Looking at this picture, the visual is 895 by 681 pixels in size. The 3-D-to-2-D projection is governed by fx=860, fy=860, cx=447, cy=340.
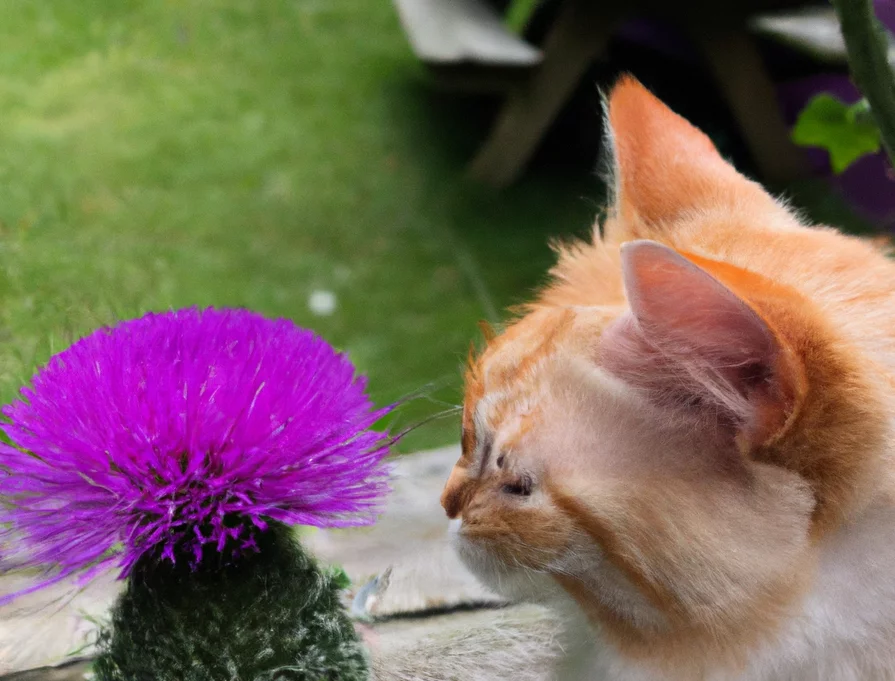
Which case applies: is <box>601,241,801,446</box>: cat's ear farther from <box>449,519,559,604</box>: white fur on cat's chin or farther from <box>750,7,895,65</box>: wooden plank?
<box>750,7,895,65</box>: wooden plank

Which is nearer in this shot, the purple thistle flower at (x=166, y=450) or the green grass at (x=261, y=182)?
the purple thistle flower at (x=166, y=450)

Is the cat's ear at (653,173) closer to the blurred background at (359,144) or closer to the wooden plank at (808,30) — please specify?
the blurred background at (359,144)

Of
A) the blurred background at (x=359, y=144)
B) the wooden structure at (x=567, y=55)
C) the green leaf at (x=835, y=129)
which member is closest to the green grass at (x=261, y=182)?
the blurred background at (x=359, y=144)

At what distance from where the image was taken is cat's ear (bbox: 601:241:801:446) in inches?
13.9

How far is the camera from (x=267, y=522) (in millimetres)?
510

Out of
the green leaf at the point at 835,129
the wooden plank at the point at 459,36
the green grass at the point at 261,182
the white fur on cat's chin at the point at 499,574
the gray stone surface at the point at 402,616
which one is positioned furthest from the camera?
the wooden plank at the point at 459,36

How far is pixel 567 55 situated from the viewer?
1.87 metres

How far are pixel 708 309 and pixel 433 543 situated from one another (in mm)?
632

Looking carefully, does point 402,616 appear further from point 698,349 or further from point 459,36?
point 459,36

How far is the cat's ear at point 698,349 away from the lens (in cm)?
35

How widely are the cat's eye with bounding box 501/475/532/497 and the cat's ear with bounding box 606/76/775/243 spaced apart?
20cm

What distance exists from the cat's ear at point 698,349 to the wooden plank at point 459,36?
136 cm

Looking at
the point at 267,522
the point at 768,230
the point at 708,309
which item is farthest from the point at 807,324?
the point at 267,522

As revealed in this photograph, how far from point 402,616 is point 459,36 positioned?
1.27 metres
